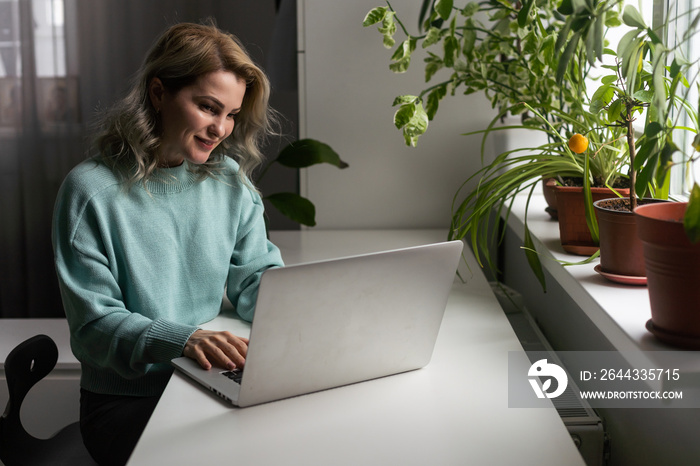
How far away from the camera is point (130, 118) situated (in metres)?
1.36

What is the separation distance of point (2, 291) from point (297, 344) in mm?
2048

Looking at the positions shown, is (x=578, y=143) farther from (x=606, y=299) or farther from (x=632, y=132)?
(x=606, y=299)

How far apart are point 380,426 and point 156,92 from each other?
2.71 ft

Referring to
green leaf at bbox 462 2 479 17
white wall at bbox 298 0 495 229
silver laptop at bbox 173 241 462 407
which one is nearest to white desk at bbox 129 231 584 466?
silver laptop at bbox 173 241 462 407

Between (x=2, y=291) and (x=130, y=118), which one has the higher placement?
(x=130, y=118)

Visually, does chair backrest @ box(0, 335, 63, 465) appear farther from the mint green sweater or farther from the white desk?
the white desk

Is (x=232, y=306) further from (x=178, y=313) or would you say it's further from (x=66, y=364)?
(x=66, y=364)

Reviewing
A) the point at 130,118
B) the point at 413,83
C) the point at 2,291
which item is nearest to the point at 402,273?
the point at 130,118

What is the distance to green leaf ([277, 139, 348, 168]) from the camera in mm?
1995

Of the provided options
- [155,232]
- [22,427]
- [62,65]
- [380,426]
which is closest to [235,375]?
[380,426]

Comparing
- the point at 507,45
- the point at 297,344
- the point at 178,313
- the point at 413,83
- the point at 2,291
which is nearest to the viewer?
the point at 297,344

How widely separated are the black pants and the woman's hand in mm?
197

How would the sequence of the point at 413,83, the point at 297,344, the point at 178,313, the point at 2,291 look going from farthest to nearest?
the point at 2,291 → the point at 413,83 → the point at 178,313 → the point at 297,344

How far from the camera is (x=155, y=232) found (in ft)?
4.46
